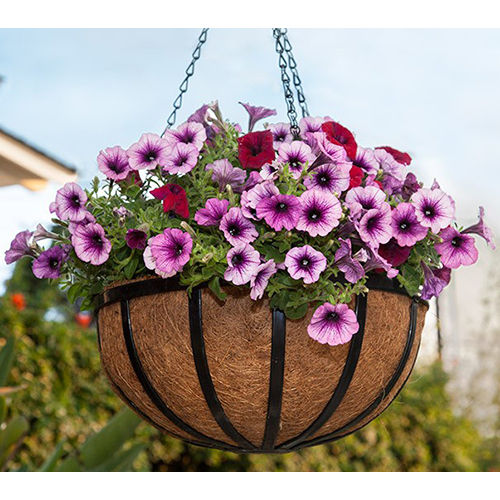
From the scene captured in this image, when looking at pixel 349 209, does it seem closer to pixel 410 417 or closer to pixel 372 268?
pixel 372 268

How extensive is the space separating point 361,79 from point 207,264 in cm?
250

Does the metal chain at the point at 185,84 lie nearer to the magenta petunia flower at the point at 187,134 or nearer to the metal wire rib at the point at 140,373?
the magenta petunia flower at the point at 187,134

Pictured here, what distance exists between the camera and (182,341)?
2.44ft

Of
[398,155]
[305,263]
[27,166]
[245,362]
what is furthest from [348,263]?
[27,166]

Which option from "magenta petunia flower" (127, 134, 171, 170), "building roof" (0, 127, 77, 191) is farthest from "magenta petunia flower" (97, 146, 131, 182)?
"building roof" (0, 127, 77, 191)

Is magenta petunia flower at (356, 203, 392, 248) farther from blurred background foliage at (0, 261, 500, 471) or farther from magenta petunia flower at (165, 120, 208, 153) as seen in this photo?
blurred background foliage at (0, 261, 500, 471)

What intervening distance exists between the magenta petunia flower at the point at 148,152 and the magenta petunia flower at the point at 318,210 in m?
0.20

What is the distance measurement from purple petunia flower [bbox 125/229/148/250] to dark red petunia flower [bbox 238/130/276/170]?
0.50 ft

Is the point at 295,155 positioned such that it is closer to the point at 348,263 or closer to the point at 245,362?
the point at 348,263

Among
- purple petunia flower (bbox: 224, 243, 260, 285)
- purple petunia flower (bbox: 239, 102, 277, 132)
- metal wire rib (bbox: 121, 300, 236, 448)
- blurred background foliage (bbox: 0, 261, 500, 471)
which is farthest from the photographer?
blurred background foliage (bbox: 0, 261, 500, 471)

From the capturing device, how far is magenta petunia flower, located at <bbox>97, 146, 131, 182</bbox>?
0.82 m

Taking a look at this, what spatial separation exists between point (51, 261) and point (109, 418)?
2.17m

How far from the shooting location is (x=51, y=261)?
85cm
